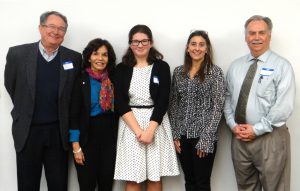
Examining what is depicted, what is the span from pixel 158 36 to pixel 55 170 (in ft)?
4.77

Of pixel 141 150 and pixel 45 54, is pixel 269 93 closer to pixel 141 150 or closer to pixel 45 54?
pixel 141 150

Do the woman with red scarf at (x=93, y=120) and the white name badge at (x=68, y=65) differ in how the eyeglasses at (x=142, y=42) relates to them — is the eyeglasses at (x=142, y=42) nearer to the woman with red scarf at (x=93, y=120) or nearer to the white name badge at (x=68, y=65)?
the woman with red scarf at (x=93, y=120)

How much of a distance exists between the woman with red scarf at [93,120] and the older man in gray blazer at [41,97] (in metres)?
0.09

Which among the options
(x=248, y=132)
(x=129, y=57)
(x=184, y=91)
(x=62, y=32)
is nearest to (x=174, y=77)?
(x=184, y=91)

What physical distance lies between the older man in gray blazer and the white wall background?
1.37 ft

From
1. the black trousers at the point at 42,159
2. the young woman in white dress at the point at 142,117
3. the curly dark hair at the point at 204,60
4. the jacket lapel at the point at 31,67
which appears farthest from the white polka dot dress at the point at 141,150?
the jacket lapel at the point at 31,67

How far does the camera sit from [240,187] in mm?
2625

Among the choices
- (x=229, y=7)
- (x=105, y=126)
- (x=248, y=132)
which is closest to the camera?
(x=248, y=132)

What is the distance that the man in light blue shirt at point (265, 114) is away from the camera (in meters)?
2.34

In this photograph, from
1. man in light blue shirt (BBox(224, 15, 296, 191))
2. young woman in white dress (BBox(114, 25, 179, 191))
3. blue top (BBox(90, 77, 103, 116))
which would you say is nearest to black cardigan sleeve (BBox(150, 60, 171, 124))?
young woman in white dress (BBox(114, 25, 179, 191))

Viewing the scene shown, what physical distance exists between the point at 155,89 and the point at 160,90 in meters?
0.04

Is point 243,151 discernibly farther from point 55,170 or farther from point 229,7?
point 55,170

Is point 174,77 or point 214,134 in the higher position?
point 174,77

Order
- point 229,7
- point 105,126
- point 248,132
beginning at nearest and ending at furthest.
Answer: point 248,132 → point 105,126 → point 229,7
